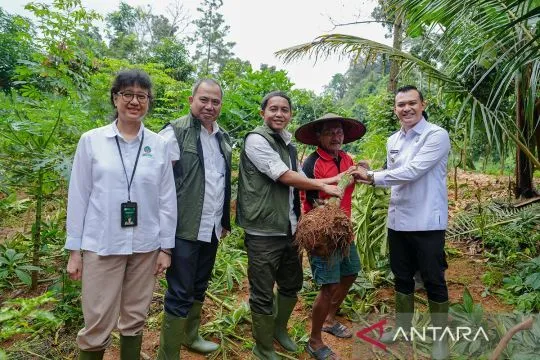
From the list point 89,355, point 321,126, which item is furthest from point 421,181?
point 89,355

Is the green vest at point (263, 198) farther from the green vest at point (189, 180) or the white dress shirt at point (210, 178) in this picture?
the green vest at point (189, 180)

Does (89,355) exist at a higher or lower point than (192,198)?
lower

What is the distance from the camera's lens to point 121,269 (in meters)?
2.11

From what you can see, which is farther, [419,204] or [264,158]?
[419,204]

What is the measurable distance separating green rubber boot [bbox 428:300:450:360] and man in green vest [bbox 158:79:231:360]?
5.68ft

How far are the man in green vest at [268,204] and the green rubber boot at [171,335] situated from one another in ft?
1.75

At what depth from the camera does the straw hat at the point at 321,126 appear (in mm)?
2891

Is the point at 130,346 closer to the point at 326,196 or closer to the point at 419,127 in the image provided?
the point at 326,196

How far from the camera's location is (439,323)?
2799 millimetres

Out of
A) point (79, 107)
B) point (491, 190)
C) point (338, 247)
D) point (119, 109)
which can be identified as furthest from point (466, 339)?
point (491, 190)

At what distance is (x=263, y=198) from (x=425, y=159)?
3.98 ft

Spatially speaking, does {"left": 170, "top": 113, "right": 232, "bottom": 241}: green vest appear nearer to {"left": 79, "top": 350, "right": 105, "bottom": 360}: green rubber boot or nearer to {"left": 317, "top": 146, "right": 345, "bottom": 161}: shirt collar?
{"left": 79, "top": 350, "right": 105, "bottom": 360}: green rubber boot

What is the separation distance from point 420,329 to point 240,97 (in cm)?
353

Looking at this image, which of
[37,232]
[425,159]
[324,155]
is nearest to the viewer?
[425,159]
